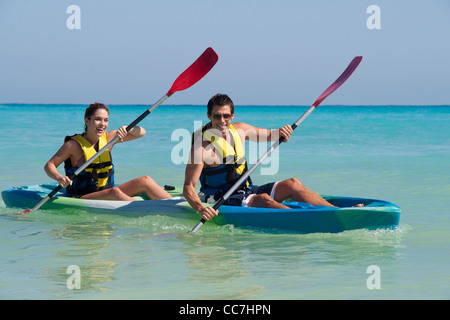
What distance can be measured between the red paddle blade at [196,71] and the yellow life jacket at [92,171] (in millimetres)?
876

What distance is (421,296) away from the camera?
11.9 feet

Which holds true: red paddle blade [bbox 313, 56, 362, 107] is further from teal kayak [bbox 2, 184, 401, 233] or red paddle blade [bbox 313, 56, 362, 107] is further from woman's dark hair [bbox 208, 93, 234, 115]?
woman's dark hair [bbox 208, 93, 234, 115]

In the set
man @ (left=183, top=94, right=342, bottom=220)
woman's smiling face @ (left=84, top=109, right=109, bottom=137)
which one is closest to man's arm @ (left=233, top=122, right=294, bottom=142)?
man @ (left=183, top=94, right=342, bottom=220)

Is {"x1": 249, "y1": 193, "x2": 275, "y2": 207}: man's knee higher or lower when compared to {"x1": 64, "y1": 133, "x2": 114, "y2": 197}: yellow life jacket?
lower

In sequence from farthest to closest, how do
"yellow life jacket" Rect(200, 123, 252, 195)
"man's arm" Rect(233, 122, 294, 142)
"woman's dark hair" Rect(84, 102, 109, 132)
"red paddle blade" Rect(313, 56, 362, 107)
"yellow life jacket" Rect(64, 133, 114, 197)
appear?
"red paddle blade" Rect(313, 56, 362, 107)
"yellow life jacket" Rect(64, 133, 114, 197)
"woman's dark hair" Rect(84, 102, 109, 132)
"man's arm" Rect(233, 122, 294, 142)
"yellow life jacket" Rect(200, 123, 252, 195)

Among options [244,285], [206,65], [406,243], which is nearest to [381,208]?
[406,243]

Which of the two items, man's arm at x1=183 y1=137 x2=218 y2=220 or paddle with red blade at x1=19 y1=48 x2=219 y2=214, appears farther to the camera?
paddle with red blade at x1=19 y1=48 x2=219 y2=214

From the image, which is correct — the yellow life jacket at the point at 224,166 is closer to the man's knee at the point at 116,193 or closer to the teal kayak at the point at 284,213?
the teal kayak at the point at 284,213

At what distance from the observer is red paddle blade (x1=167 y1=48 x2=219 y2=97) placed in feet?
20.0

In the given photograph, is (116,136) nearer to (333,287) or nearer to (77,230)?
(77,230)

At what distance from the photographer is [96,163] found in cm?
577

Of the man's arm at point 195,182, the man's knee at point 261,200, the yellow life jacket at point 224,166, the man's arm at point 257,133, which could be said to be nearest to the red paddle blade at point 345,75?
the man's arm at point 257,133

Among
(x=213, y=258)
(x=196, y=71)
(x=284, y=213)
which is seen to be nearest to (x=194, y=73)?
(x=196, y=71)
